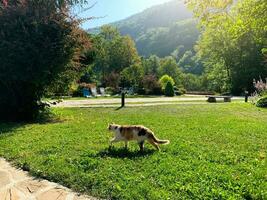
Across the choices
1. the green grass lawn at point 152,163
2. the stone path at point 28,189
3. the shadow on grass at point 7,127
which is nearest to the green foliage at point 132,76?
the shadow on grass at point 7,127

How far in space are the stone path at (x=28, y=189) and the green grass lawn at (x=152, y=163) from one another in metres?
0.17

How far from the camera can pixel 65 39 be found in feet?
38.7

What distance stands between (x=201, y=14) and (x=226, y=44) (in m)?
45.3

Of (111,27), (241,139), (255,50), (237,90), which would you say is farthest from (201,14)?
(111,27)

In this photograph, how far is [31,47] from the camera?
1133 cm

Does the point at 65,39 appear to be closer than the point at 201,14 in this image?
No

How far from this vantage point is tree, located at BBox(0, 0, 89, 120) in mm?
11383

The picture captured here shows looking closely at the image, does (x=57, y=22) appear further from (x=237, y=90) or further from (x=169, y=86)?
(x=237, y=90)

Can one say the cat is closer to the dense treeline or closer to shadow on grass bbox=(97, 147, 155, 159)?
shadow on grass bbox=(97, 147, 155, 159)

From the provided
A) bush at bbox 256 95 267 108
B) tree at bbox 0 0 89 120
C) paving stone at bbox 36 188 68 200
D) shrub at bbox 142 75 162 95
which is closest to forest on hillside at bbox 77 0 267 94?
shrub at bbox 142 75 162 95

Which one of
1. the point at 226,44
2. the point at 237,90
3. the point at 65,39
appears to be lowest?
the point at 237,90

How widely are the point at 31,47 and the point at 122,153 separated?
6.55 meters

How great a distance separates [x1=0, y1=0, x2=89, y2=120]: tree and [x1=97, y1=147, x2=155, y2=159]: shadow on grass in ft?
19.3

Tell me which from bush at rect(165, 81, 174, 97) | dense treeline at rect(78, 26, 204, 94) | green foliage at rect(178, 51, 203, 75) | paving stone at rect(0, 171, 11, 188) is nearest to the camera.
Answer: paving stone at rect(0, 171, 11, 188)
